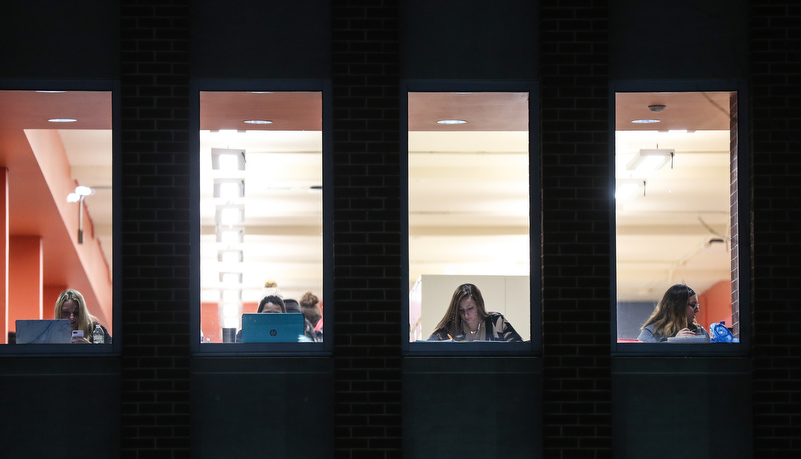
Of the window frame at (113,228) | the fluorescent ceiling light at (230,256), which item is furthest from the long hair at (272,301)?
the window frame at (113,228)

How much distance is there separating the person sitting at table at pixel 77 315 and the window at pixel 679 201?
13.3 ft

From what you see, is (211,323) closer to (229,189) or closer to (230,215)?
(230,215)

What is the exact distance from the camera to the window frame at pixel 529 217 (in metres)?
8.63

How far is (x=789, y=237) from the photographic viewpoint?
8.64 metres

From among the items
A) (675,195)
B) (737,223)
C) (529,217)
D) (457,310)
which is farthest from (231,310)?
(737,223)

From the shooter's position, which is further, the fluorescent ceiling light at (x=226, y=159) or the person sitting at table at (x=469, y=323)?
the fluorescent ceiling light at (x=226, y=159)

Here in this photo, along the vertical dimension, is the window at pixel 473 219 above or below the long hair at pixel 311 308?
above

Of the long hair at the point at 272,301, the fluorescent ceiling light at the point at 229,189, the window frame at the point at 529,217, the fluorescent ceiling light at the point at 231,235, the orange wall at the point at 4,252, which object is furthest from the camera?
the fluorescent ceiling light at the point at 229,189

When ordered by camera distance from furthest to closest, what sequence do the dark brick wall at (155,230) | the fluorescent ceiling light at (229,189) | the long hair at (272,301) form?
the fluorescent ceiling light at (229,189) → the long hair at (272,301) → the dark brick wall at (155,230)

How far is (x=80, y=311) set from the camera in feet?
28.2

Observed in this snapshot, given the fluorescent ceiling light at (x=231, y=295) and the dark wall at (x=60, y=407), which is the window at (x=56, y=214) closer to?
the dark wall at (x=60, y=407)

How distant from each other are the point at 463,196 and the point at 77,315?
10.3 ft

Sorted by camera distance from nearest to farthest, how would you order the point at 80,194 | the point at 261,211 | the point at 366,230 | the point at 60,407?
1. the point at 60,407
2. the point at 366,230
3. the point at 80,194
4. the point at 261,211

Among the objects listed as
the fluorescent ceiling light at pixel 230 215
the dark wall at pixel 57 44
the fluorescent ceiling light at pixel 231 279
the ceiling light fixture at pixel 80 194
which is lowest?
the fluorescent ceiling light at pixel 231 279
